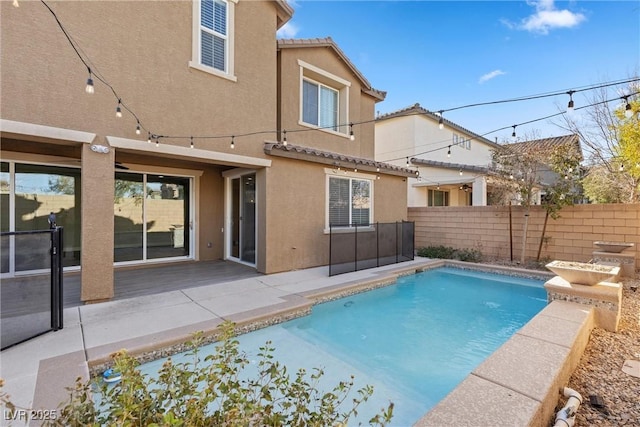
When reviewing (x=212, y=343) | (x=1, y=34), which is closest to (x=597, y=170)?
(x=212, y=343)

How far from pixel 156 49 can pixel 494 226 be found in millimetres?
12169

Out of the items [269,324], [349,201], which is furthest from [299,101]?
[269,324]

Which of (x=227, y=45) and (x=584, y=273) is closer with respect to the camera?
(x=584, y=273)

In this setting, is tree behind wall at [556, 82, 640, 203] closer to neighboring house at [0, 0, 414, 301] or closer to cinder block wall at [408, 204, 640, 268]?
cinder block wall at [408, 204, 640, 268]

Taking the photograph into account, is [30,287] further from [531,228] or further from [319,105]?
[531,228]

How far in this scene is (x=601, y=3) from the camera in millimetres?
8625

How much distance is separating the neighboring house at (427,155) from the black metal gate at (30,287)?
13791 mm

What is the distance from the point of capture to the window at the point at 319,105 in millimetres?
9891

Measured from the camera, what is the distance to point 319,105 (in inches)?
404

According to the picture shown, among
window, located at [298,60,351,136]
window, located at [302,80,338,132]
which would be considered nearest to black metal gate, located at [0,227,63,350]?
window, located at [298,60,351,136]

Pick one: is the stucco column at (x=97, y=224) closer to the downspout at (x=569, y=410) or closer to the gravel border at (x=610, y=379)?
the downspout at (x=569, y=410)

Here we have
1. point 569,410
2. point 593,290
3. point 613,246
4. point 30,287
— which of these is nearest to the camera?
point 569,410

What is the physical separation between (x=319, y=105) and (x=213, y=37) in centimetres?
398

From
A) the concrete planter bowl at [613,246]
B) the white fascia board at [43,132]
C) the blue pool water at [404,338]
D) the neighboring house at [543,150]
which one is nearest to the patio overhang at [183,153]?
the white fascia board at [43,132]
